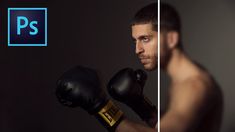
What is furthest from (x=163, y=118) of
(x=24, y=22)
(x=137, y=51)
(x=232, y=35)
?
(x=24, y=22)

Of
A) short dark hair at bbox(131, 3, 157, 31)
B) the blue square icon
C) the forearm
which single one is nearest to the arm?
the forearm

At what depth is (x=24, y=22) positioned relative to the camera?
7.41 ft

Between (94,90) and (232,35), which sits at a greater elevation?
(232,35)

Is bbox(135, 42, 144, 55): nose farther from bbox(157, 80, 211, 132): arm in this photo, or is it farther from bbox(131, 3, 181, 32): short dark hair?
bbox(157, 80, 211, 132): arm

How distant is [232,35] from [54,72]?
86 cm

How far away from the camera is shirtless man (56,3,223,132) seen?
2.24m

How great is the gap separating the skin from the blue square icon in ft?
1.42

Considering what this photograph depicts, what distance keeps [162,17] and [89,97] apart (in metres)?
0.51

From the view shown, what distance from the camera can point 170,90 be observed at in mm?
2285

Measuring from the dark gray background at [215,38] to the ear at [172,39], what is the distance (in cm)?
4

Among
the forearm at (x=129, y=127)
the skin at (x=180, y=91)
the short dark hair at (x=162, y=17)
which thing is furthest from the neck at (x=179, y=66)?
the forearm at (x=129, y=127)

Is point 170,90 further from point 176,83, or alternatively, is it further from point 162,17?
point 162,17

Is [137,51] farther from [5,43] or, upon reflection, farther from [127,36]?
[5,43]

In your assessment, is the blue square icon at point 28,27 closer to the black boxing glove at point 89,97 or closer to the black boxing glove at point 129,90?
the black boxing glove at point 89,97
